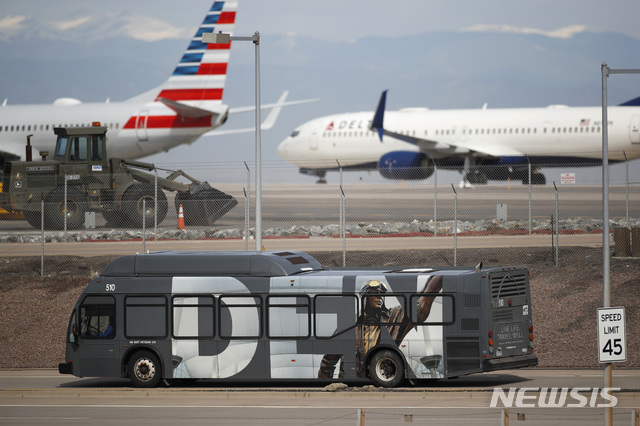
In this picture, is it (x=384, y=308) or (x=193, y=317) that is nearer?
(x=384, y=308)

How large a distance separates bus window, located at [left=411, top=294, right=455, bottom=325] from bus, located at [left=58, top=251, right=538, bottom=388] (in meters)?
0.02

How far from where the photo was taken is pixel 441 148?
60375mm

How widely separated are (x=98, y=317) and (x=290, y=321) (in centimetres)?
340

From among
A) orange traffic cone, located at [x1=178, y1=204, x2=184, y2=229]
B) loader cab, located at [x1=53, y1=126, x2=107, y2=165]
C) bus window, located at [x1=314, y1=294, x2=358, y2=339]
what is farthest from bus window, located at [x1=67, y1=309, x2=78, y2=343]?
loader cab, located at [x1=53, y1=126, x2=107, y2=165]

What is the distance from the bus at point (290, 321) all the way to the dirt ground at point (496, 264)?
14.7ft

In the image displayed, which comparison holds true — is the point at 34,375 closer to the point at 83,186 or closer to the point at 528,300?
the point at 528,300

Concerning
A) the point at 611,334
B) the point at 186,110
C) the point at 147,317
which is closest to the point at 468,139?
the point at 186,110

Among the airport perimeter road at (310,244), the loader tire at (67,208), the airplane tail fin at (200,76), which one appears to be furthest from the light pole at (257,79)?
the airplane tail fin at (200,76)

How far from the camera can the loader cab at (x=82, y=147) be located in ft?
109

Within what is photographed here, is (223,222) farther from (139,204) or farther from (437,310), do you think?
(437,310)

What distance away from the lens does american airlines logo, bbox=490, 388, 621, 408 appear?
539 inches

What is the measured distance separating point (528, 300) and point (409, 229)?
15.7 m

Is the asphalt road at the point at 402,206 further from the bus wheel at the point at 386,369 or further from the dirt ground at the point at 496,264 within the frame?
the bus wheel at the point at 386,369

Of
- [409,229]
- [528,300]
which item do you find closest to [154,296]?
[528,300]
